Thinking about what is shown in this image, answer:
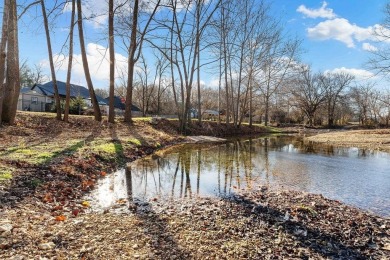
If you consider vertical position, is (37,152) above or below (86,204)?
above

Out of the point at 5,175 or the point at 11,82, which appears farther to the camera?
the point at 11,82

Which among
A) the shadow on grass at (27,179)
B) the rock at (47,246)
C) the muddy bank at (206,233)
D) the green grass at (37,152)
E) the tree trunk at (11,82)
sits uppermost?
the tree trunk at (11,82)

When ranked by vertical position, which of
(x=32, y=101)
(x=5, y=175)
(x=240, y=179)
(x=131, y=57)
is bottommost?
(x=240, y=179)

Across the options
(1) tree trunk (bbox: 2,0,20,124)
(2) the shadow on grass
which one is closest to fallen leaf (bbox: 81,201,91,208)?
(2) the shadow on grass

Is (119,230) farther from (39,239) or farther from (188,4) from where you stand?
(188,4)

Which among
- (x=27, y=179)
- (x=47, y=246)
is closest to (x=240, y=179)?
(x=27, y=179)

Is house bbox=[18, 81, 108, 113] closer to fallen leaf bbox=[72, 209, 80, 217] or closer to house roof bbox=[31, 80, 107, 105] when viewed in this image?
house roof bbox=[31, 80, 107, 105]

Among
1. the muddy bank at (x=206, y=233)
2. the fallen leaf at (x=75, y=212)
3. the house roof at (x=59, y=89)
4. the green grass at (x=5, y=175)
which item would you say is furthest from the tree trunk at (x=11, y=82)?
the house roof at (x=59, y=89)

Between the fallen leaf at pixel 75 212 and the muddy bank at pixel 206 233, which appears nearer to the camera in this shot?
the muddy bank at pixel 206 233

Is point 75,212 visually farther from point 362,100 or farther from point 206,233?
point 362,100

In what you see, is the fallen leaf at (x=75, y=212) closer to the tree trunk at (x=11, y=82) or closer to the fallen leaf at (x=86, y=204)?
the fallen leaf at (x=86, y=204)

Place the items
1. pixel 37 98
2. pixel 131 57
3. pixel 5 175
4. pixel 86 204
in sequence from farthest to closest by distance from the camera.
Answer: pixel 37 98 → pixel 131 57 → pixel 5 175 → pixel 86 204

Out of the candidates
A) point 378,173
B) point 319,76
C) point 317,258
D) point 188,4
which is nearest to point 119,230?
point 317,258

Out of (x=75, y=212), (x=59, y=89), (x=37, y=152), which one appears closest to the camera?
(x=75, y=212)
